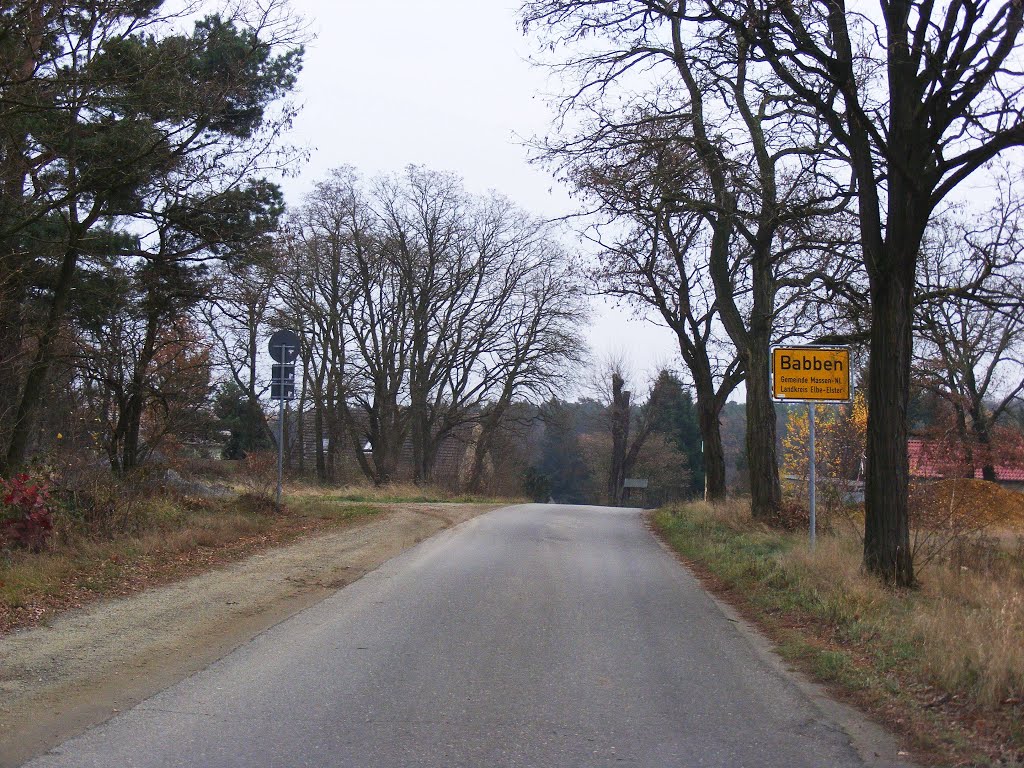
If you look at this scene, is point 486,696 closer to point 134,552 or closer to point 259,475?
point 134,552

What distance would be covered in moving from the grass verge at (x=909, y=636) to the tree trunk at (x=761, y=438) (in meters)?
5.31

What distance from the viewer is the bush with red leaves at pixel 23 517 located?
10.9 m

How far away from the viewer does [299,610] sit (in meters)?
9.61

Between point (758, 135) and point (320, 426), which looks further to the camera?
point (320, 426)

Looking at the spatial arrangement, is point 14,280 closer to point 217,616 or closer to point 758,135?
point 217,616

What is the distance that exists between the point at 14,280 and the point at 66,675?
9.59 metres

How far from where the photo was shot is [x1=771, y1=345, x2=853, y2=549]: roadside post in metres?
13.1

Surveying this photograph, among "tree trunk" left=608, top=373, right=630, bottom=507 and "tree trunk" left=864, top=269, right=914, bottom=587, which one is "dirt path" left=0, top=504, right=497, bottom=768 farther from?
"tree trunk" left=608, top=373, right=630, bottom=507

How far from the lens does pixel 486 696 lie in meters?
6.56

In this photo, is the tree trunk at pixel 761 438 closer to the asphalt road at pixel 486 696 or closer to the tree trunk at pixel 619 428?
the asphalt road at pixel 486 696

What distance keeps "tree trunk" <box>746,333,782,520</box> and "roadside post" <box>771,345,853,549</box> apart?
20.6 ft

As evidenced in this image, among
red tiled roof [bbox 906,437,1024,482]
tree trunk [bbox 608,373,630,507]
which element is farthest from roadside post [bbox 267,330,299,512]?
tree trunk [bbox 608,373,630,507]

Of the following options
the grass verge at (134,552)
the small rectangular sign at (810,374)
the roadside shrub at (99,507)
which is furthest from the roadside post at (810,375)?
the roadside shrub at (99,507)

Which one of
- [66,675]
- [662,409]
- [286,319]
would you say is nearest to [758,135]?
[66,675]
